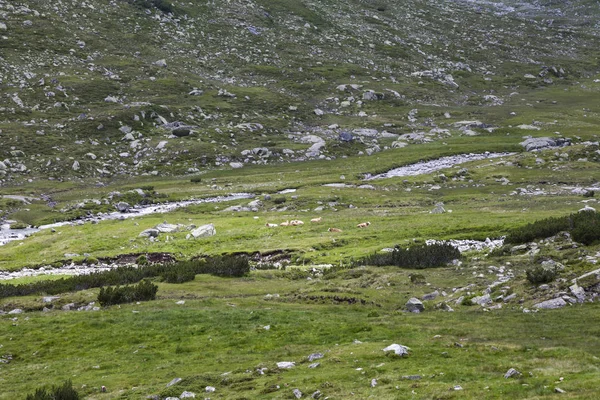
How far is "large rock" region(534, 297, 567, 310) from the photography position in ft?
90.9

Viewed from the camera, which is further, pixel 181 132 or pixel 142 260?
pixel 181 132

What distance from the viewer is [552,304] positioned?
27891 mm

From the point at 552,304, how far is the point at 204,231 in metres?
47.7

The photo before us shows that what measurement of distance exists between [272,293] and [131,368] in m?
16.2

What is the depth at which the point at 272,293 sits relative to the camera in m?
40.7

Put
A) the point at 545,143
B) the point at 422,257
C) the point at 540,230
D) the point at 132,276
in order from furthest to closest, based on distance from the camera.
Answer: the point at 545,143
the point at 132,276
the point at 422,257
the point at 540,230

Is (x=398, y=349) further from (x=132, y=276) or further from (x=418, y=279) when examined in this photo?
(x=132, y=276)

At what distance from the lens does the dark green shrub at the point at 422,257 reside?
143 ft

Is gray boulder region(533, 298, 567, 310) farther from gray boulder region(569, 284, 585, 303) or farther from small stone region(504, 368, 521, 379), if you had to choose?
small stone region(504, 368, 521, 379)

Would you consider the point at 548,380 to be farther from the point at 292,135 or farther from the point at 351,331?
the point at 292,135

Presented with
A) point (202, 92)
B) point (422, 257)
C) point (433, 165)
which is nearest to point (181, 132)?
point (202, 92)

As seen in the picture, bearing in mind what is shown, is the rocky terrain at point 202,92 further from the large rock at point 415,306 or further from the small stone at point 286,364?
the small stone at point 286,364

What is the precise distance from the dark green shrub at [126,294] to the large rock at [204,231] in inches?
1147

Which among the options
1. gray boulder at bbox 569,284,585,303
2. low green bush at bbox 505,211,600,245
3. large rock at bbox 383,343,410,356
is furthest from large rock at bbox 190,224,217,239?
large rock at bbox 383,343,410,356
